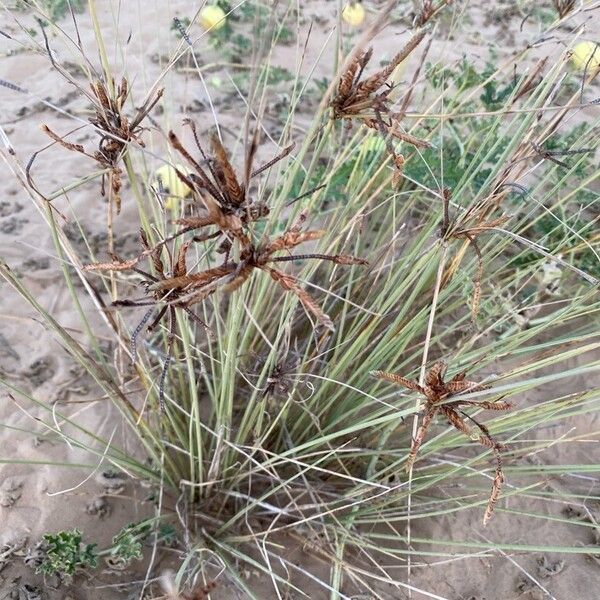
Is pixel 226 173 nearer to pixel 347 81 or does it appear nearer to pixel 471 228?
pixel 347 81

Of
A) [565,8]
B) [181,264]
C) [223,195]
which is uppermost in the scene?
[565,8]

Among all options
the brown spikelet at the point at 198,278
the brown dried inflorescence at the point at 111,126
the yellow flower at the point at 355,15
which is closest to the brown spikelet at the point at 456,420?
the brown spikelet at the point at 198,278

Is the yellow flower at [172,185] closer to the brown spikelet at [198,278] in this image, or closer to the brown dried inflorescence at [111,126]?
the brown dried inflorescence at [111,126]

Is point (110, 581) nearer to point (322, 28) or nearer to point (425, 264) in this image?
point (425, 264)

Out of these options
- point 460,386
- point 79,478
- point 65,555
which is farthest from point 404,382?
point 79,478

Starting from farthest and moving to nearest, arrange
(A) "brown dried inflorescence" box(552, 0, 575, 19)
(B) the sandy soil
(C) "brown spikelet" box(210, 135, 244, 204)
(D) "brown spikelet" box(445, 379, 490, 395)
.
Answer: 1. (B) the sandy soil
2. (A) "brown dried inflorescence" box(552, 0, 575, 19)
3. (D) "brown spikelet" box(445, 379, 490, 395)
4. (C) "brown spikelet" box(210, 135, 244, 204)

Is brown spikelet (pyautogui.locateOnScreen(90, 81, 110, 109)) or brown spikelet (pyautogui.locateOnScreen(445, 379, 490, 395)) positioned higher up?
brown spikelet (pyautogui.locateOnScreen(90, 81, 110, 109))

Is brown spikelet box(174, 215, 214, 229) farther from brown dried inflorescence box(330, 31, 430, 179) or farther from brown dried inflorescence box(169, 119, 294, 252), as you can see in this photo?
brown dried inflorescence box(330, 31, 430, 179)

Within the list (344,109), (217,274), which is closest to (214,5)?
(344,109)

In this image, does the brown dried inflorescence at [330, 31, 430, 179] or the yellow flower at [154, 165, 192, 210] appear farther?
the yellow flower at [154, 165, 192, 210]

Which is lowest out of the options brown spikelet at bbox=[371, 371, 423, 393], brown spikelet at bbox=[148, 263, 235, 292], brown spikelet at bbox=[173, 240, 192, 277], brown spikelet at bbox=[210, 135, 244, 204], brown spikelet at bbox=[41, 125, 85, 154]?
brown spikelet at bbox=[371, 371, 423, 393]

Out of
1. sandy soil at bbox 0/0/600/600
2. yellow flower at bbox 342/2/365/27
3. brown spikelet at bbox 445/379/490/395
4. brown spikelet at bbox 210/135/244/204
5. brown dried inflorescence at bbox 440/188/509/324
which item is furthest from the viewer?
yellow flower at bbox 342/2/365/27

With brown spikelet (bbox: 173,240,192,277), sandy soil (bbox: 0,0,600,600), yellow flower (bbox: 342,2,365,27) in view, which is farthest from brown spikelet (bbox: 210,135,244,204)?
yellow flower (bbox: 342,2,365,27)
